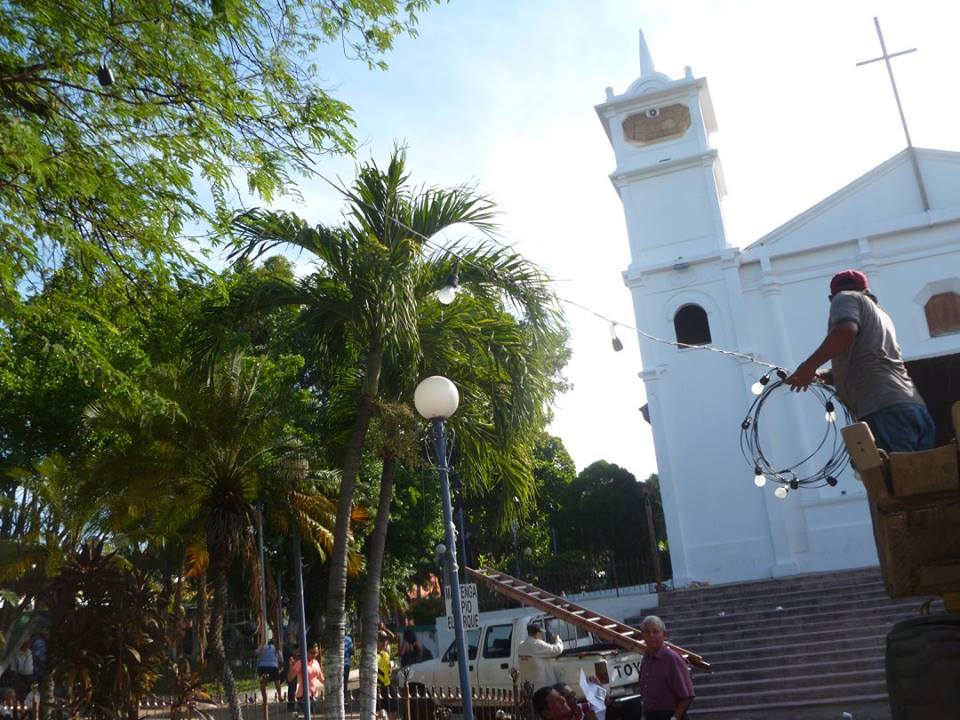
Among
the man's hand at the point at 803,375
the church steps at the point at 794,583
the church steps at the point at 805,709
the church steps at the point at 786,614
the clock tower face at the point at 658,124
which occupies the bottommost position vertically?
the church steps at the point at 805,709

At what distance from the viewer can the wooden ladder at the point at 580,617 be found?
13.9m

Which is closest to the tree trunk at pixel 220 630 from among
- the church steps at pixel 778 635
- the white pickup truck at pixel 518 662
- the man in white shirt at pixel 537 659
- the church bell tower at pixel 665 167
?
the white pickup truck at pixel 518 662

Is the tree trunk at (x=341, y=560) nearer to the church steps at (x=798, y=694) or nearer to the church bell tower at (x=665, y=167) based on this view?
the church steps at (x=798, y=694)

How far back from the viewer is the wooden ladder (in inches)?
547

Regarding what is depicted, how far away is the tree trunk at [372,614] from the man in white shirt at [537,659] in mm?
2397

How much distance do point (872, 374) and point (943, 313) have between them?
20984 mm

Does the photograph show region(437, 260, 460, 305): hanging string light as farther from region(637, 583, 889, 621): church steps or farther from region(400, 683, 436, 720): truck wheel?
region(637, 583, 889, 621): church steps

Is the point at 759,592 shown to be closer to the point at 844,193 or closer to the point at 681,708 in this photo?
the point at 844,193

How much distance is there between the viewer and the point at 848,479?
75.6 ft

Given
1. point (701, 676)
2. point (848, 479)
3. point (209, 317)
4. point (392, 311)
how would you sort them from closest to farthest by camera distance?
point (392, 311), point (209, 317), point (701, 676), point (848, 479)

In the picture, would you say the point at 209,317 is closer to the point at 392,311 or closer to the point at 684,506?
the point at 392,311

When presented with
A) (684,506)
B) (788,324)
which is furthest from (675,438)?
(788,324)

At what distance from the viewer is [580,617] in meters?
14.8

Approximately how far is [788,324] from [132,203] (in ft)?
64.3
